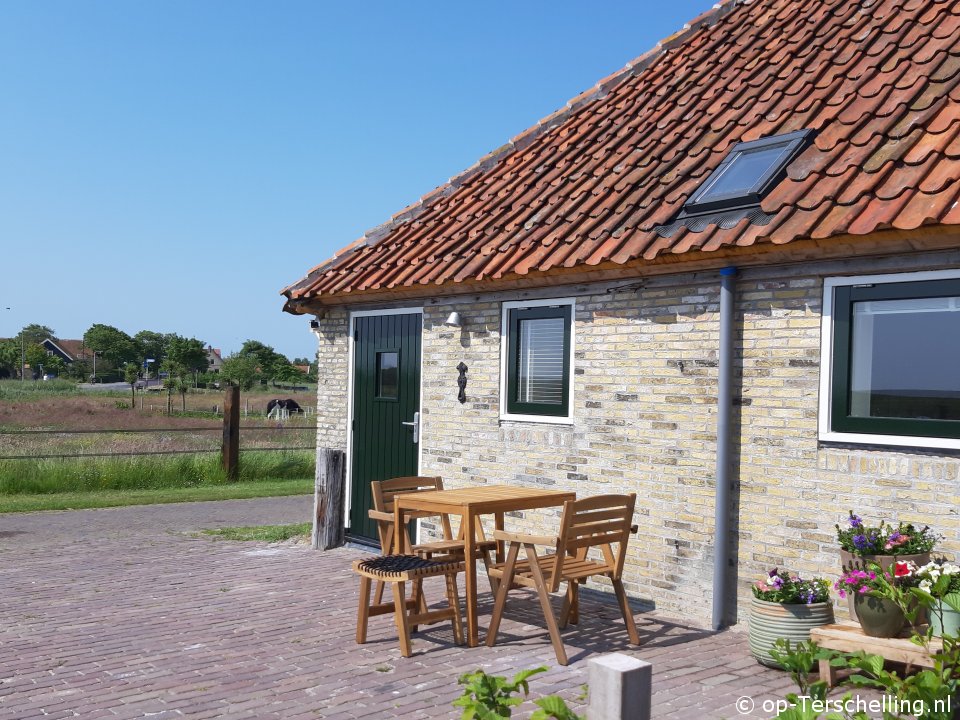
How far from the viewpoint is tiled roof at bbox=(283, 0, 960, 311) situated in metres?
6.46

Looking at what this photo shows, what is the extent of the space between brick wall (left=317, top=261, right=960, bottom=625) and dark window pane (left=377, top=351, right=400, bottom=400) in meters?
1.53

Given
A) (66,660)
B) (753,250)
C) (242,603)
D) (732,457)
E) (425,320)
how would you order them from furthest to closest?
(425,320) → (242,603) → (732,457) → (753,250) → (66,660)

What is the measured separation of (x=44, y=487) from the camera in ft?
50.7

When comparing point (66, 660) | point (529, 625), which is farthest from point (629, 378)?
point (66, 660)

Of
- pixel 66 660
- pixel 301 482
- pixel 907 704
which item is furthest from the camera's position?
pixel 301 482

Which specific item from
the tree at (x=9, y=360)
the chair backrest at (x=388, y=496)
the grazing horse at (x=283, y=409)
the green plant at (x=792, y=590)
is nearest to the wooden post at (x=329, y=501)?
the chair backrest at (x=388, y=496)

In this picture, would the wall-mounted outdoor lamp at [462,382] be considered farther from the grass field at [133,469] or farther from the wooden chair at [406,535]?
the grass field at [133,469]

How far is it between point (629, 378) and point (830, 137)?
2.47 m

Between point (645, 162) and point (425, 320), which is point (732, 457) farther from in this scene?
point (425, 320)

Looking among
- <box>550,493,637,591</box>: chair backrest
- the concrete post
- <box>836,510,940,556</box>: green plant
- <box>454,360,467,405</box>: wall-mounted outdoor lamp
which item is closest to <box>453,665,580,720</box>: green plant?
the concrete post

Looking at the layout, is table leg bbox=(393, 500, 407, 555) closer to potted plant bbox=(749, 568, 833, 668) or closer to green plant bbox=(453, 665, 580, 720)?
potted plant bbox=(749, 568, 833, 668)

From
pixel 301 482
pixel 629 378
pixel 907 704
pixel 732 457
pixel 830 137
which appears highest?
pixel 830 137

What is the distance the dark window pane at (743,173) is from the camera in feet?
23.4

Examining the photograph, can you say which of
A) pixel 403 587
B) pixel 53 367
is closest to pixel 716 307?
pixel 403 587
